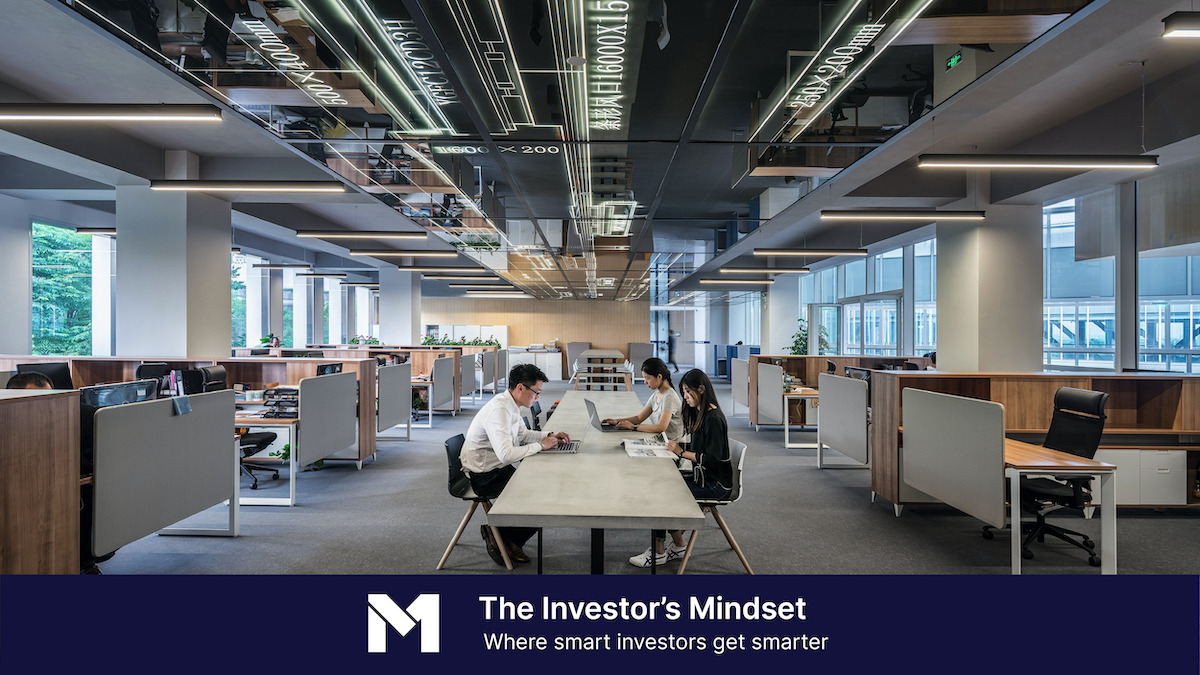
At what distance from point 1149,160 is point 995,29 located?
2374mm

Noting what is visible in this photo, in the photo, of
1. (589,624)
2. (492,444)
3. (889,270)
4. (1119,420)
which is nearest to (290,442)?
(492,444)

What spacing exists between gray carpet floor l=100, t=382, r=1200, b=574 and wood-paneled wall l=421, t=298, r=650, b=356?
1690 centimetres

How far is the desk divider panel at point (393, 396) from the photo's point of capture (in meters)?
7.52

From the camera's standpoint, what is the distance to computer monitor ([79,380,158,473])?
3229 mm

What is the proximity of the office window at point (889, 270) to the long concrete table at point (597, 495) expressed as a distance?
10.6 meters

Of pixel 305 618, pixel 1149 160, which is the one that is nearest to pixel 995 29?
pixel 1149 160

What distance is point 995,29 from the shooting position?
11.2 feet

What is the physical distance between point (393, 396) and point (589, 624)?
21.5ft

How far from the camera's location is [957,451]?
4.26m

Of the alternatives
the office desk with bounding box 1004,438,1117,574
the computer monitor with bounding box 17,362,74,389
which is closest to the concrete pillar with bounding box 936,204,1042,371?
the office desk with bounding box 1004,438,1117,574

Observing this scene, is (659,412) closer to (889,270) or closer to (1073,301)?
(1073,301)

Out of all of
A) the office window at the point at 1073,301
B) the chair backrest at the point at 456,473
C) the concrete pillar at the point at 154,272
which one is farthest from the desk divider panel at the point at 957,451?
the concrete pillar at the point at 154,272

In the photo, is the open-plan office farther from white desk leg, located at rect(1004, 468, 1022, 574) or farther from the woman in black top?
the woman in black top

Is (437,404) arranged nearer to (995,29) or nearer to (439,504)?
(439,504)
